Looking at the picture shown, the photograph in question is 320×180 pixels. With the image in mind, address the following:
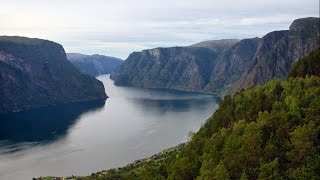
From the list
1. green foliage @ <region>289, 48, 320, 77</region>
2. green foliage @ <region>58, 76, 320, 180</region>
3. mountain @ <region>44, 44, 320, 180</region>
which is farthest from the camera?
green foliage @ <region>289, 48, 320, 77</region>

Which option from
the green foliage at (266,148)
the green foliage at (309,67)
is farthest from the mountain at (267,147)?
the green foliage at (309,67)

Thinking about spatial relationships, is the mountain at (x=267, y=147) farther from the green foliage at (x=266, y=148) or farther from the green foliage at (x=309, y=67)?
the green foliage at (x=309, y=67)

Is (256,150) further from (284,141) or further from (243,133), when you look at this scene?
(243,133)

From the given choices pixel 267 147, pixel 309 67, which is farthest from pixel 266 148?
pixel 309 67

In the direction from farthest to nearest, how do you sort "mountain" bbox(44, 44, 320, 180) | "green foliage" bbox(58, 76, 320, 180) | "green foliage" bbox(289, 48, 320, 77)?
"green foliage" bbox(289, 48, 320, 77) → "mountain" bbox(44, 44, 320, 180) → "green foliage" bbox(58, 76, 320, 180)

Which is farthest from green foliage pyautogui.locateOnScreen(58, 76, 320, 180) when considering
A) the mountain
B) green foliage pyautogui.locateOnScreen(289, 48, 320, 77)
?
green foliage pyautogui.locateOnScreen(289, 48, 320, 77)

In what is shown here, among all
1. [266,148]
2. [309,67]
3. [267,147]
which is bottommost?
[266,148]

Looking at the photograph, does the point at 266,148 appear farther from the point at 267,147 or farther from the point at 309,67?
the point at 309,67

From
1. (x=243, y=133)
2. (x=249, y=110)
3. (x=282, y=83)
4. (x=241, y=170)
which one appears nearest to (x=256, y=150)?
(x=241, y=170)

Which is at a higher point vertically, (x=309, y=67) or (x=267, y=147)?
(x=309, y=67)

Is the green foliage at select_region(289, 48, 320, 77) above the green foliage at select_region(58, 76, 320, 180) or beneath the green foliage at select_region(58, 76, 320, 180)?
above

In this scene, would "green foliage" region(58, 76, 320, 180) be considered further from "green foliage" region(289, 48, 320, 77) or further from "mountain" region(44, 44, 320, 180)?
"green foliage" region(289, 48, 320, 77)
